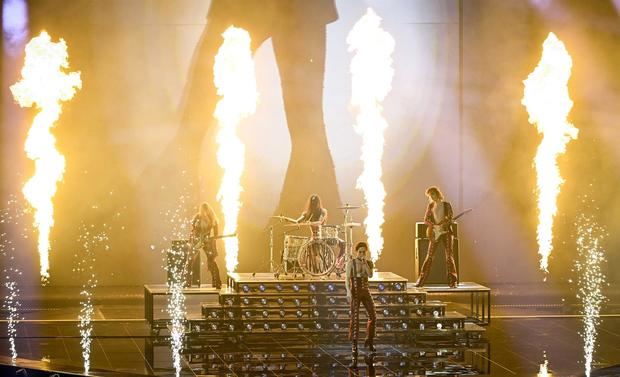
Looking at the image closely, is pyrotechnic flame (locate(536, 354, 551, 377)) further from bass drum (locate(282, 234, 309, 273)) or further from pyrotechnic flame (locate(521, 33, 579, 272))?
pyrotechnic flame (locate(521, 33, 579, 272))

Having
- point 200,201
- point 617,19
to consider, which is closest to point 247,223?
point 200,201

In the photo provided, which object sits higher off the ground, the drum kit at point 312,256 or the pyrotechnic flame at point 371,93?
the pyrotechnic flame at point 371,93

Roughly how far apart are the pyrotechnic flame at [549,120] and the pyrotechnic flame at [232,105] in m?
4.77

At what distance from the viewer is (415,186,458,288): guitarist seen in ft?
57.1

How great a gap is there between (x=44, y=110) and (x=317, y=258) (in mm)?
5454

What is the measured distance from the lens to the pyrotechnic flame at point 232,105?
19.9 meters

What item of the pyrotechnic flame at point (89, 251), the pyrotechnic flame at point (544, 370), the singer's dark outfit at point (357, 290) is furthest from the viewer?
the pyrotechnic flame at point (89, 251)

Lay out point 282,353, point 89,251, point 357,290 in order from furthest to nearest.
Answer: point 89,251 → point 282,353 → point 357,290

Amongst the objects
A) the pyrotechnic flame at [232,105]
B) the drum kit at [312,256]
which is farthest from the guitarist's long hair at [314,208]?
the pyrotechnic flame at [232,105]

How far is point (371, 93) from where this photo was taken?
2030 centimetres

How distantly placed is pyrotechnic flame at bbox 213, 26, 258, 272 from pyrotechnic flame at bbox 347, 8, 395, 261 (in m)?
1.74

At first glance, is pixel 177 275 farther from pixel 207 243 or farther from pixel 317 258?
pixel 317 258

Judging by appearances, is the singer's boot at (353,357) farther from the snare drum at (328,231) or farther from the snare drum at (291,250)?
the snare drum at (328,231)

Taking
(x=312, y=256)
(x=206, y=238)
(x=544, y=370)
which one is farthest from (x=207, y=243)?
(x=544, y=370)
